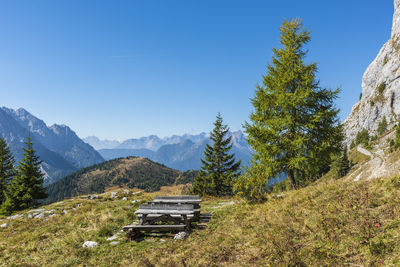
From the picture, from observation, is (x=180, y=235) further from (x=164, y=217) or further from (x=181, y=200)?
(x=181, y=200)

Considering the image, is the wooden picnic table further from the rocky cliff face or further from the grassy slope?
the rocky cliff face

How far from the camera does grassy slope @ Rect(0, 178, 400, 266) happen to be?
16.0 ft

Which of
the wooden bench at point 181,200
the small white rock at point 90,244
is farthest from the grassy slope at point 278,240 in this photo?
the wooden bench at point 181,200

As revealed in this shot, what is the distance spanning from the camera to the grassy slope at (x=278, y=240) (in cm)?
489

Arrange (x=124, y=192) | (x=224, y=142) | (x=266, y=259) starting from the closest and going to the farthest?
(x=266, y=259) → (x=124, y=192) → (x=224, y=142)

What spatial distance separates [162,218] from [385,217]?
8.43 m

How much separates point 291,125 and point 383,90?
712 feet

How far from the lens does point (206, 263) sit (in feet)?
18.7

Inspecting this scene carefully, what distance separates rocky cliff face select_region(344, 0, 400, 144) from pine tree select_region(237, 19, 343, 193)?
175131mm

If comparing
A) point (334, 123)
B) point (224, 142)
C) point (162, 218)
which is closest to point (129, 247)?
point (162, 218)

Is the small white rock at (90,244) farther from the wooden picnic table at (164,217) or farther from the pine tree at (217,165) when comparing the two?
the pine tree at (217,165)

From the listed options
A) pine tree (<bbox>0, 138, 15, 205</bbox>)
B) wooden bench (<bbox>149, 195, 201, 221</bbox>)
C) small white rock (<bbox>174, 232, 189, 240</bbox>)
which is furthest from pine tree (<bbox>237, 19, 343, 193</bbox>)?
pine tree (<bbox>0, 138, 15, 205</bbox>)

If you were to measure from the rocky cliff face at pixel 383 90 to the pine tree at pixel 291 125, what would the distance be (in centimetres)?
17513

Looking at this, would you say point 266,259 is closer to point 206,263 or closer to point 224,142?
point 206,263
